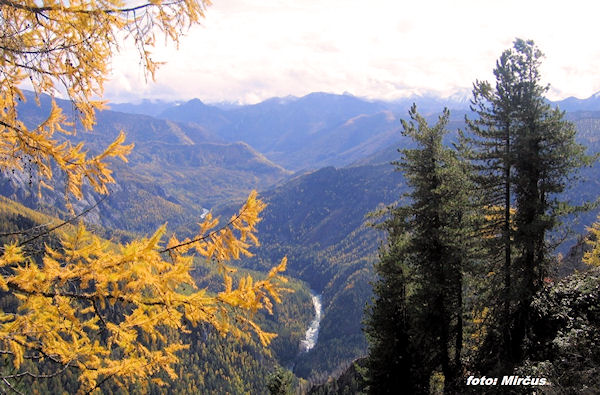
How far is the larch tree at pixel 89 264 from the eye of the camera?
14.7 feet

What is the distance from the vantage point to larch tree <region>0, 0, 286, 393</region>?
14.7 feet

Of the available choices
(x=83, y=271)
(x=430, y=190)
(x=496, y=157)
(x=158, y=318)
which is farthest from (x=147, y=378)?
(x=496, y=157)

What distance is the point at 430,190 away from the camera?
54.5ft

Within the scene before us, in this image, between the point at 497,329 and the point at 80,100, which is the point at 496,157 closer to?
the point at 497,329

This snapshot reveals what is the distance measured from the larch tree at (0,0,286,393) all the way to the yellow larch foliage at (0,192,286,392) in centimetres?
1

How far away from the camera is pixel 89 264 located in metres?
4.45

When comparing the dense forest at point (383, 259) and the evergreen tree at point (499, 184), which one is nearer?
the dense forest at point (383, 259)

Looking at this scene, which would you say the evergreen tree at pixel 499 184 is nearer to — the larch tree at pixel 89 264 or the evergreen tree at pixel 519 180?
the evergreen tree at pixel 519 180

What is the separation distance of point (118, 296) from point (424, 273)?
1490cm

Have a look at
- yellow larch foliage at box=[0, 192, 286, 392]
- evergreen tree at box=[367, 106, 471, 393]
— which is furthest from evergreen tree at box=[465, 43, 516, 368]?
yellow larch foliage at box=[0, 192, 286, 392]

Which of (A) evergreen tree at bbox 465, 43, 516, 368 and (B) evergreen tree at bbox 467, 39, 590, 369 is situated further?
(A) evergreen tree at bbox 465, 43, 516, 368

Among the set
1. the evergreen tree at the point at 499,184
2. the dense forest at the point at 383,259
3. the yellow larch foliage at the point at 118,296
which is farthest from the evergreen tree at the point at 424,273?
the yellow larch foliage at the point at 118,296

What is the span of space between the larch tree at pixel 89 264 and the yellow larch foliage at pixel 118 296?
0.01 m

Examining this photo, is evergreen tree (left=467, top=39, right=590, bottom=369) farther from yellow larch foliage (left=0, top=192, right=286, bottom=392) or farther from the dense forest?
yellow larch foliage (left=0, top=192, right=286, bottom=392)
